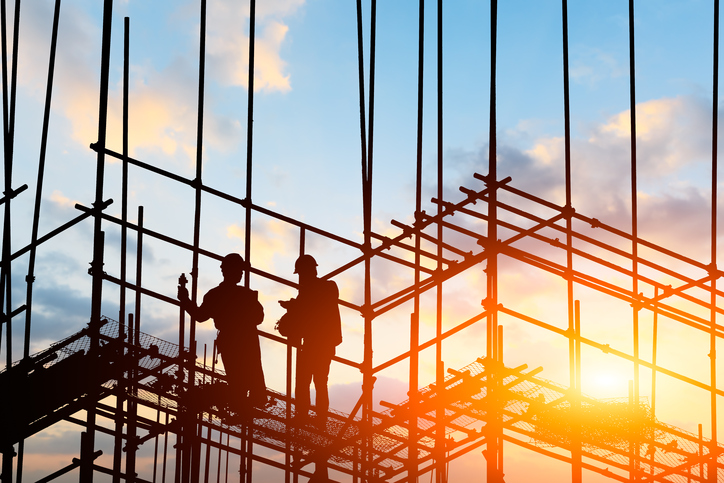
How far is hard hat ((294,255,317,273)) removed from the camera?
27.8 feet

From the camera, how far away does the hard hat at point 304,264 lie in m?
8.47

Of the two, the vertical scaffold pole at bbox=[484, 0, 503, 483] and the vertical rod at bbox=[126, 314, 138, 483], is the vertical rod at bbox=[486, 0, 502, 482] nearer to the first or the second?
the vertical scaffold pole at bbox=[484, 0, 503, 483]

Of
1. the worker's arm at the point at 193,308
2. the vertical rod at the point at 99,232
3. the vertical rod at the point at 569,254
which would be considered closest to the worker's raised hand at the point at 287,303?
the worker's arm at the point at 193,308

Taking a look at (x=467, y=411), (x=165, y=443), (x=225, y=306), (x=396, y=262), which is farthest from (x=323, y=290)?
(x=165, y=443)

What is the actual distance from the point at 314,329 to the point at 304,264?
68 centimetres

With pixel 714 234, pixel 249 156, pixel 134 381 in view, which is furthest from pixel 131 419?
pixel 714 234

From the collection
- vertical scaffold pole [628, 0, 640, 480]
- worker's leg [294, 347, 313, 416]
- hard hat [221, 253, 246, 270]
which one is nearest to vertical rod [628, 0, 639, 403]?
vertical scaffold pole [628, 0, 640, 480]

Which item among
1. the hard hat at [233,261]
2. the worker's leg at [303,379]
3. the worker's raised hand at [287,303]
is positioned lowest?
the worker's leg at [303,379]

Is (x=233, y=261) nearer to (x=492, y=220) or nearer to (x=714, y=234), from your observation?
(x=492, y=220)

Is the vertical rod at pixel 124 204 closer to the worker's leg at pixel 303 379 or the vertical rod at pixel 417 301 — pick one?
the worker's leg at pixel 303 379

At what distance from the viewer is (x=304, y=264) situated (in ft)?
27.8

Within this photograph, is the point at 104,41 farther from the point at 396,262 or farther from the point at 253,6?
the point at 396,262

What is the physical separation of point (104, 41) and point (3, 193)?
11.0 feet

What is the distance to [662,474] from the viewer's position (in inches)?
359
